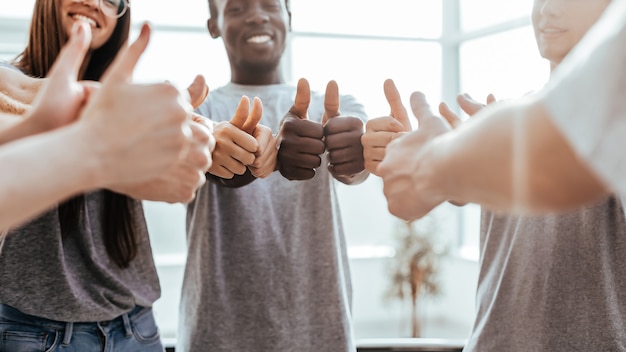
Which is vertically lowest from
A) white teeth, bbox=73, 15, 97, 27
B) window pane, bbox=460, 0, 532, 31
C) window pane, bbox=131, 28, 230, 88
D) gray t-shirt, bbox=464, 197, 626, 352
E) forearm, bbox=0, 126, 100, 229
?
gray t-shirt, bbox=464, 197, 626, 352

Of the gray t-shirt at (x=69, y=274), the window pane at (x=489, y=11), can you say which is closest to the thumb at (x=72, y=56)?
the gray t-shirt at (x=69, y=274)

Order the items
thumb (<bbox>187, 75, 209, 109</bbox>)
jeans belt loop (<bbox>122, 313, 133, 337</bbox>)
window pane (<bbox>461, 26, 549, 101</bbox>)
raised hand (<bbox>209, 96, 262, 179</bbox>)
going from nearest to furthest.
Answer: thumb (<bbox>187, 75, 209, 109</bbox>), raised hand (<bbox>209, 96, 262, 179</bbox>), jeans belt loop (<bbox>122, 313, 133, 337</bbox>), window pane (<bbox>461, 26, 549, 101</bbox>)

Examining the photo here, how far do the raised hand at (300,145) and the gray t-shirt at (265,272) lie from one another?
225mm

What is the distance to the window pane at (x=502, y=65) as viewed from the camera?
4523mm

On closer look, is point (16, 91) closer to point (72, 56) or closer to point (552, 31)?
point (72, 56)

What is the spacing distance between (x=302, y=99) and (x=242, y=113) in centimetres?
18

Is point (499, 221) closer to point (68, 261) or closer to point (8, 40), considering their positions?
point (68, 261)

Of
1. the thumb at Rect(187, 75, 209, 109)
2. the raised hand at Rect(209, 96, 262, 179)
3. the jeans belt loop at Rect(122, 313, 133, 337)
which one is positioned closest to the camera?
the thumb at Rect(187, 75, 209, 109)

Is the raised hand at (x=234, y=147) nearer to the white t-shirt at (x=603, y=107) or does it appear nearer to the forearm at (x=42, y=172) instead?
the forearm at (x=42, y=172)

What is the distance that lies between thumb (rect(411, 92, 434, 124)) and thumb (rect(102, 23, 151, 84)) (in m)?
0.46

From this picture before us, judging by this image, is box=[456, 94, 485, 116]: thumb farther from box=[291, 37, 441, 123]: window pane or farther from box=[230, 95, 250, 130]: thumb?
box=[291, 37, 441, 123]: window pane

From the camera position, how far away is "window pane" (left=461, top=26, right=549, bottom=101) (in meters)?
4.52

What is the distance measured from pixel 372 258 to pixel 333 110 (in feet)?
13.7

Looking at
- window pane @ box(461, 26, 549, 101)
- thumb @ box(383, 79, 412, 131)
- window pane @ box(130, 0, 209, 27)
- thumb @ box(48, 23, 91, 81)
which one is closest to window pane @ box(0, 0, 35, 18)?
window pane @ box(130, 0, 209, 27)
